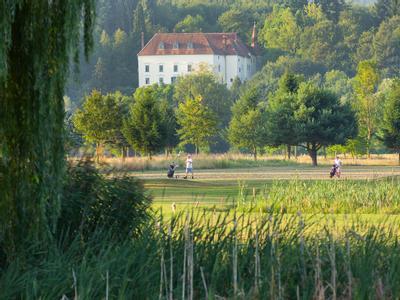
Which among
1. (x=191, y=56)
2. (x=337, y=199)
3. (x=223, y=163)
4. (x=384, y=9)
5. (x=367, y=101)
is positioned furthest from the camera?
(x=384, y=9)

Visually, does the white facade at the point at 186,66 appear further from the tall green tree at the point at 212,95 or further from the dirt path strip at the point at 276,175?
the dirt path strip at the point at 276,175

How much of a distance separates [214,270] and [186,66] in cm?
15960

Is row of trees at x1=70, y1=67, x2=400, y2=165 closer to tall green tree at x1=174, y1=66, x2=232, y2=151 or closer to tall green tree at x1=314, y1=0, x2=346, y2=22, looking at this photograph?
tall green tree at x1=174, y1=66, x2=232, y2=151

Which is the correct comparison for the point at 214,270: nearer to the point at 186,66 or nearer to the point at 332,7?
the point at 186,66

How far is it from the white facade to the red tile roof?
2.75ft

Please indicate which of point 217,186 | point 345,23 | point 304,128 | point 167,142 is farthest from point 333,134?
point 345,23

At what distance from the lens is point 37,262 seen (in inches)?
506

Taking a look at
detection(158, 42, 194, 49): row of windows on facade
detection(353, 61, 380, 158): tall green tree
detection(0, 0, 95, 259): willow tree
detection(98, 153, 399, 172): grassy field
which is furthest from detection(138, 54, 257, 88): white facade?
detection(0, 0, 95, 259): willow tree

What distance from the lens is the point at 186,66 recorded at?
6718 inches

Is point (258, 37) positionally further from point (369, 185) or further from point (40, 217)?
point (40, 217)

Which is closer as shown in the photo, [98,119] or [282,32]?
[98,119]

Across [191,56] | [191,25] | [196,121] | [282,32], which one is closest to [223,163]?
[196,121]

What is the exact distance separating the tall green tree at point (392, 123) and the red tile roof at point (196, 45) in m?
94.7

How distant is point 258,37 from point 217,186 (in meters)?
139
